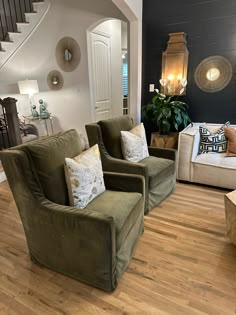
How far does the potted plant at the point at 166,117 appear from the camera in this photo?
3.02 metres

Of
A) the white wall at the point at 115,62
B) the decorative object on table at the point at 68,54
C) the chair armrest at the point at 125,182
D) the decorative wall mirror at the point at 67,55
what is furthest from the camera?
the white wall at the point at 115,62

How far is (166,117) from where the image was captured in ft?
9.90

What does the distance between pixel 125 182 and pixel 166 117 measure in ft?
4.73

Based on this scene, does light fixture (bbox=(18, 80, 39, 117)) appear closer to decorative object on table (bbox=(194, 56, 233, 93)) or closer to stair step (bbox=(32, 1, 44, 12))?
stair step (bbox=(32, 1, 44, 12))

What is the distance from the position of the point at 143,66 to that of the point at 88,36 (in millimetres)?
1250

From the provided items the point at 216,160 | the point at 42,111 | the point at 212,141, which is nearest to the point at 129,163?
the point at 216,160

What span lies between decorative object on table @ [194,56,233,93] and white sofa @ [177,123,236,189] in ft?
Result: 2.54

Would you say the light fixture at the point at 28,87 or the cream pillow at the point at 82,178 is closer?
the cream pillow at the point at 82,178

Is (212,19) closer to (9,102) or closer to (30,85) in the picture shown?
(9,102)

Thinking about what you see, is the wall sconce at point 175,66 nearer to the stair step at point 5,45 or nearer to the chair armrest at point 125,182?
the chair armrest at point 125,182

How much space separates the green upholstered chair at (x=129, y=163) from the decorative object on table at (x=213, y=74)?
4.31ft

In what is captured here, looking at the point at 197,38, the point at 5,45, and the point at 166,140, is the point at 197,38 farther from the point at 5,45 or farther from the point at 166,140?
the point at 5,45

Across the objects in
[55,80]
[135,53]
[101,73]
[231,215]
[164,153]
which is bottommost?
[231,215]

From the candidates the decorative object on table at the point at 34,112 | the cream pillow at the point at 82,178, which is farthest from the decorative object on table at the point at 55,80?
the cream pillow at the point at 82,178
